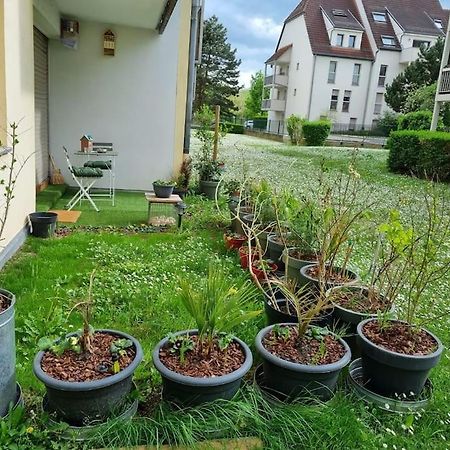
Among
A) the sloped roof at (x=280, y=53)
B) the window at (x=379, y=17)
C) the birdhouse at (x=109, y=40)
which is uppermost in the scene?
the window at (x=379, y=17)

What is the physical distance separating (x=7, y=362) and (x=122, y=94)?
6529mm

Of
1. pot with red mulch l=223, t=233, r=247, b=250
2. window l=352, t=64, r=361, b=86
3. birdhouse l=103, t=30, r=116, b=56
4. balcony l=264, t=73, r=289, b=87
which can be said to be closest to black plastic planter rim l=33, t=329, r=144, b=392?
pot with red mulch l=223, t=233, r=247, b=250

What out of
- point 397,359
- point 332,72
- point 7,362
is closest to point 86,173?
point 7,362

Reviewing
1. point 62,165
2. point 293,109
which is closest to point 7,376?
point 62,165

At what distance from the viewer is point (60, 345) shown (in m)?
2.14

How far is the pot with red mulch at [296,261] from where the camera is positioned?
3755 mm

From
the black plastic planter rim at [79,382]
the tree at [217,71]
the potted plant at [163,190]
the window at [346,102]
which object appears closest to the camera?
the black plastic planter rim at [79,382]

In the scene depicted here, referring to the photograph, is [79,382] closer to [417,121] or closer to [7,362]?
[7,362]

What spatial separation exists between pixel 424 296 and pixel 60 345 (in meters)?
3.33

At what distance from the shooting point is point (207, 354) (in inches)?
89.9

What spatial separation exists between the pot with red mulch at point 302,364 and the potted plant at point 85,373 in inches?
27.3

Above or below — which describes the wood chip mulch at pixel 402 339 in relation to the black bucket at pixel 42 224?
above

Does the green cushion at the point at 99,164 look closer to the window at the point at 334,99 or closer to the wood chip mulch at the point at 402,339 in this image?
the wood chip mulch at the point at 402,339

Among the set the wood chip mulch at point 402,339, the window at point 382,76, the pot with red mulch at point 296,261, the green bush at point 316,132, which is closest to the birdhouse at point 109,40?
the pot with red mulch at point 296,261
